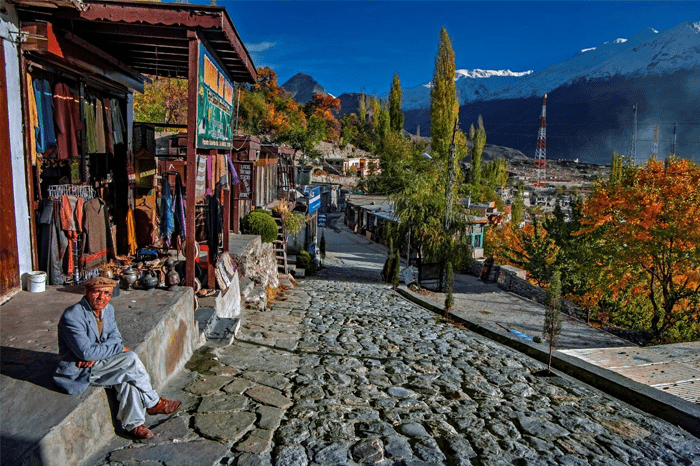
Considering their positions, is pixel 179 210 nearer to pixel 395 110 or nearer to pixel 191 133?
pixel 191 133

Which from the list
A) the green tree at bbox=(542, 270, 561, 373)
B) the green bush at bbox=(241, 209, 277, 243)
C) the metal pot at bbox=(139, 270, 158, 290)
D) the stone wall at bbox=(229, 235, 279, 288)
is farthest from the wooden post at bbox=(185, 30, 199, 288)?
the green bush at bbox=(241, 209, 277, 243)

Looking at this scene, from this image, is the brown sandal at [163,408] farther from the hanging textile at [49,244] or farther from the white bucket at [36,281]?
the hanging textile at [49,244]

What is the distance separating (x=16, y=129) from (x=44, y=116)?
90 centimetres

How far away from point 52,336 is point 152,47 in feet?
16.6

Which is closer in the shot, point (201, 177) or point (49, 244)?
point (49, 244)

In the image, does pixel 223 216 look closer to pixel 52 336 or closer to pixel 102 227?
pixel 102 227

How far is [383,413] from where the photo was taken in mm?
5402

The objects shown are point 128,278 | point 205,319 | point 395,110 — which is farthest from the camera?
point 395,110

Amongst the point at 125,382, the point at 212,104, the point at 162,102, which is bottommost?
the point at 125,382

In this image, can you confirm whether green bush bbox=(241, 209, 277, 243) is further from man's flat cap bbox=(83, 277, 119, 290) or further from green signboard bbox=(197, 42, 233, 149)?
man's flat cap bbox=(83, 277, 119, 290)

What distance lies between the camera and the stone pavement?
439 centimetres

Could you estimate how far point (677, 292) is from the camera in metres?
16.4

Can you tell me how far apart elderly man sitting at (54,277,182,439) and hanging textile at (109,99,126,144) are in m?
6.31

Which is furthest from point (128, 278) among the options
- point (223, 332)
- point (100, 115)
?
point (100, 115)
